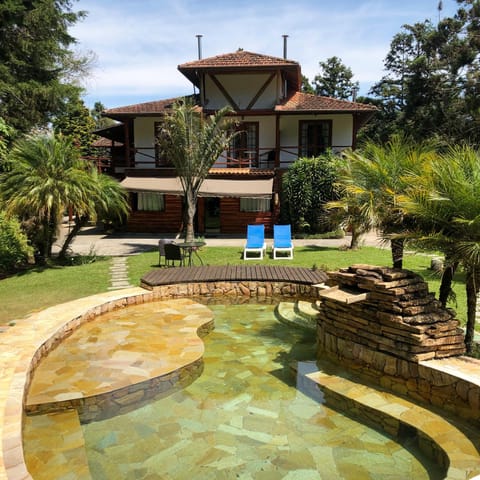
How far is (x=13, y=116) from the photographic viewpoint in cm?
2150

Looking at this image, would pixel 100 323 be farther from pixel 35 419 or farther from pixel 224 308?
pixel 35 419

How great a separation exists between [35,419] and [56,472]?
106 cm

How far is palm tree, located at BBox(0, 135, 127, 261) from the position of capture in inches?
478

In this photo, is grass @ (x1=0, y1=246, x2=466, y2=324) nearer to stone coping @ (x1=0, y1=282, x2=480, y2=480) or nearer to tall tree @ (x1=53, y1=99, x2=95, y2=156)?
stone coping @ (x1=0, y1=282, x2=480, y2=480)

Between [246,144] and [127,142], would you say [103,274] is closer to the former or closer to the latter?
[127,142]

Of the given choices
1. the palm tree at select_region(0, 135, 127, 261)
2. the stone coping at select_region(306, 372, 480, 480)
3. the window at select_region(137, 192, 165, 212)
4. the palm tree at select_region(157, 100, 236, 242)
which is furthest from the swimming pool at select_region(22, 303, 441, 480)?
the window at select_region(137, 192, 165, 212)

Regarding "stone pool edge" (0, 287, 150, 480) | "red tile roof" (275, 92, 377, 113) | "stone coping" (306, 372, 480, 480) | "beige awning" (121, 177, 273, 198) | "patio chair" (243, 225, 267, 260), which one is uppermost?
"red tile roof" (275, 92, 377, 113)

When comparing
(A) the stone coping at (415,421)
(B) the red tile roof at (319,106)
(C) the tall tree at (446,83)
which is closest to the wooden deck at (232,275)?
(A) the stone coping at (415,421)

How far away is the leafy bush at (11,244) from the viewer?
41.6 ft

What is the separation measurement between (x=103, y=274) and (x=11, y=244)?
11.4 feet

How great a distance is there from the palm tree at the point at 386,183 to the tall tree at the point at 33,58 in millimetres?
19095

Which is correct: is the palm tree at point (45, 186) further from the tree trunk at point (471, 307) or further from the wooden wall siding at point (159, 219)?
the tree trunk at point (471, 307)

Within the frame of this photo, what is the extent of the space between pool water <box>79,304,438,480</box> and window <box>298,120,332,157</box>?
19678mm

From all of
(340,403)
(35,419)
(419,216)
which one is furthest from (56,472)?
(419,216)
